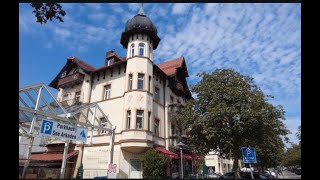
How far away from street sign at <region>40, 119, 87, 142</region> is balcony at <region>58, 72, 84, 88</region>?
12.6 metres

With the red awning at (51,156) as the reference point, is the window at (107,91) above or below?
above

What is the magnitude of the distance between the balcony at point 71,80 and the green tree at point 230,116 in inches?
464

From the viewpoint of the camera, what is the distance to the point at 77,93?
2739 centimetres

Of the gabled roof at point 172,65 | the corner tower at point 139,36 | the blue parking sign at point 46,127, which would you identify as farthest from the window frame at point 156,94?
the blue parking sign at point 46,127

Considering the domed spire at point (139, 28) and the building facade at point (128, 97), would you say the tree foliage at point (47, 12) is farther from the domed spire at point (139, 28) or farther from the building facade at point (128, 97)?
the domed spire at point (139, 28)

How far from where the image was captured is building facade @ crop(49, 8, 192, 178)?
21.5 metres

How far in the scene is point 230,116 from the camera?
20.9 m

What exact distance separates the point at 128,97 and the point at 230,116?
29.1ft

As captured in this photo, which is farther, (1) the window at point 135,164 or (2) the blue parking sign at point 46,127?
(1) the window at point 135,164

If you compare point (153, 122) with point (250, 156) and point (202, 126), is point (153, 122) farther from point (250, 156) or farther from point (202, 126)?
point (250, 156)

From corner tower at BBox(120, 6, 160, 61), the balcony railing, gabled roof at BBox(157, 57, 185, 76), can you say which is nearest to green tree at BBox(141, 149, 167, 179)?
corner tower at BBox(120, 6, 160, 61)

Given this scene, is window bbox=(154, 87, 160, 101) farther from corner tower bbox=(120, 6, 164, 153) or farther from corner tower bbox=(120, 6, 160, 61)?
corner tower bbox=(120, 6, 160, 61)

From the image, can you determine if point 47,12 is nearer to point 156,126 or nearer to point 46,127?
point 46,127

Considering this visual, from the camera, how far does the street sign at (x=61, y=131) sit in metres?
12.6
